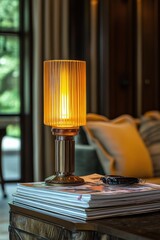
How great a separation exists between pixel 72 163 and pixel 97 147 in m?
1.62

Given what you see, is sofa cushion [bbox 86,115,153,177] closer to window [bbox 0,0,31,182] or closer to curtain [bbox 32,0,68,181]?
curtain [bbox 32,0,68,181]

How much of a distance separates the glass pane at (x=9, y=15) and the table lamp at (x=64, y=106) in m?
4.21

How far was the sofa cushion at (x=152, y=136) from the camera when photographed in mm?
3730

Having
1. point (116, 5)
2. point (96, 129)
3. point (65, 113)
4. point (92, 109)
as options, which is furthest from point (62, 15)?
point (65, 113)

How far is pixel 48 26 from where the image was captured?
5785 mm

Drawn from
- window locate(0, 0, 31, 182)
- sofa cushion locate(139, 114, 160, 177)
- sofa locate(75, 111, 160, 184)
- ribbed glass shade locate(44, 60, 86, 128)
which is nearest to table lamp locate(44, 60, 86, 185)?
ribbed glass shade locate(44, 60, 86, 128)

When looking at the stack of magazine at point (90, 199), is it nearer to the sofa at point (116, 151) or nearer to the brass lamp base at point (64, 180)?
the brass lamp base at point (64, 180)

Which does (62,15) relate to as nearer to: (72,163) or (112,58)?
(112,58)

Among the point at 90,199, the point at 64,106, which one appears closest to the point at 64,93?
the point at 64,106

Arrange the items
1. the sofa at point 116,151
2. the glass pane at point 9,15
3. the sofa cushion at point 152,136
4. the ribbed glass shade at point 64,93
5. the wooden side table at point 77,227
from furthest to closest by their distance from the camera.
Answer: the glass pane at point 9,15, the sofa cushion at point 152,136, the sofa at point 116,151, the ribbed glass shade at point 64,93, the wooden side table at point 77,227

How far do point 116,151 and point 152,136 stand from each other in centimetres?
48

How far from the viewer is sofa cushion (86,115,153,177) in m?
3.45

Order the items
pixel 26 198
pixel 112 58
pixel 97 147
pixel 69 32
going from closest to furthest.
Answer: pixel 26 198 → pixel 97 147 → pixel 112 58 → pixel 69 32

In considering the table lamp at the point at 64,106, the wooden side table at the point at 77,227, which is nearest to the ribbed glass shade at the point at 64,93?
the table lamp at the point at 64,106
